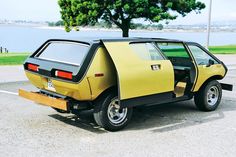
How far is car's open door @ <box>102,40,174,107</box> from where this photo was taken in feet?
18.8

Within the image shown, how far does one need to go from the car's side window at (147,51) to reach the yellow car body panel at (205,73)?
45.4 inches

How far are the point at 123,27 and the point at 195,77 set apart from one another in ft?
87.3

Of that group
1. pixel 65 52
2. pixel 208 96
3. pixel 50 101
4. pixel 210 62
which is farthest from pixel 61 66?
pixel 208 96

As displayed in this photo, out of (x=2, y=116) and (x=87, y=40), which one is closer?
(x=87, y=40)

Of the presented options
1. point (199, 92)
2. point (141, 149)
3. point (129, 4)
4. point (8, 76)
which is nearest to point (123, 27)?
Answer: point (129, 4)

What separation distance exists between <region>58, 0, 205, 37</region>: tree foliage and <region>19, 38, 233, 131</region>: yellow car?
2391 centimetres

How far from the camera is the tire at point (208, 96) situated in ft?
24.2

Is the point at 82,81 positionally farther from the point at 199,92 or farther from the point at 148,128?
the point at 199,92

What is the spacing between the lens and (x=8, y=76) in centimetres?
1242

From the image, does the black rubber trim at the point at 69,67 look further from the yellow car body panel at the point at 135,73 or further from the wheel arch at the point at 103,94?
the wheel arch at the point at 103,94

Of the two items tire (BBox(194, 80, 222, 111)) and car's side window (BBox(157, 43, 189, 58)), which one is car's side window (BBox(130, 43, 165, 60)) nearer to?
car's side window (BBox(157, 43, 189, 58))

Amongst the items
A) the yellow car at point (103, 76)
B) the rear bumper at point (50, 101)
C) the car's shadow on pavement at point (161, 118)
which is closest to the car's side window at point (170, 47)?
the yellow car at point (103, 76)

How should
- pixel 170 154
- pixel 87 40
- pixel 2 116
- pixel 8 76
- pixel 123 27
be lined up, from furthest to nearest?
pixel 123 27
pixel 8 76
pixel 2 116
pixel 87 40
pixel 170 154

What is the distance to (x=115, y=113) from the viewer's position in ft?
19.9
